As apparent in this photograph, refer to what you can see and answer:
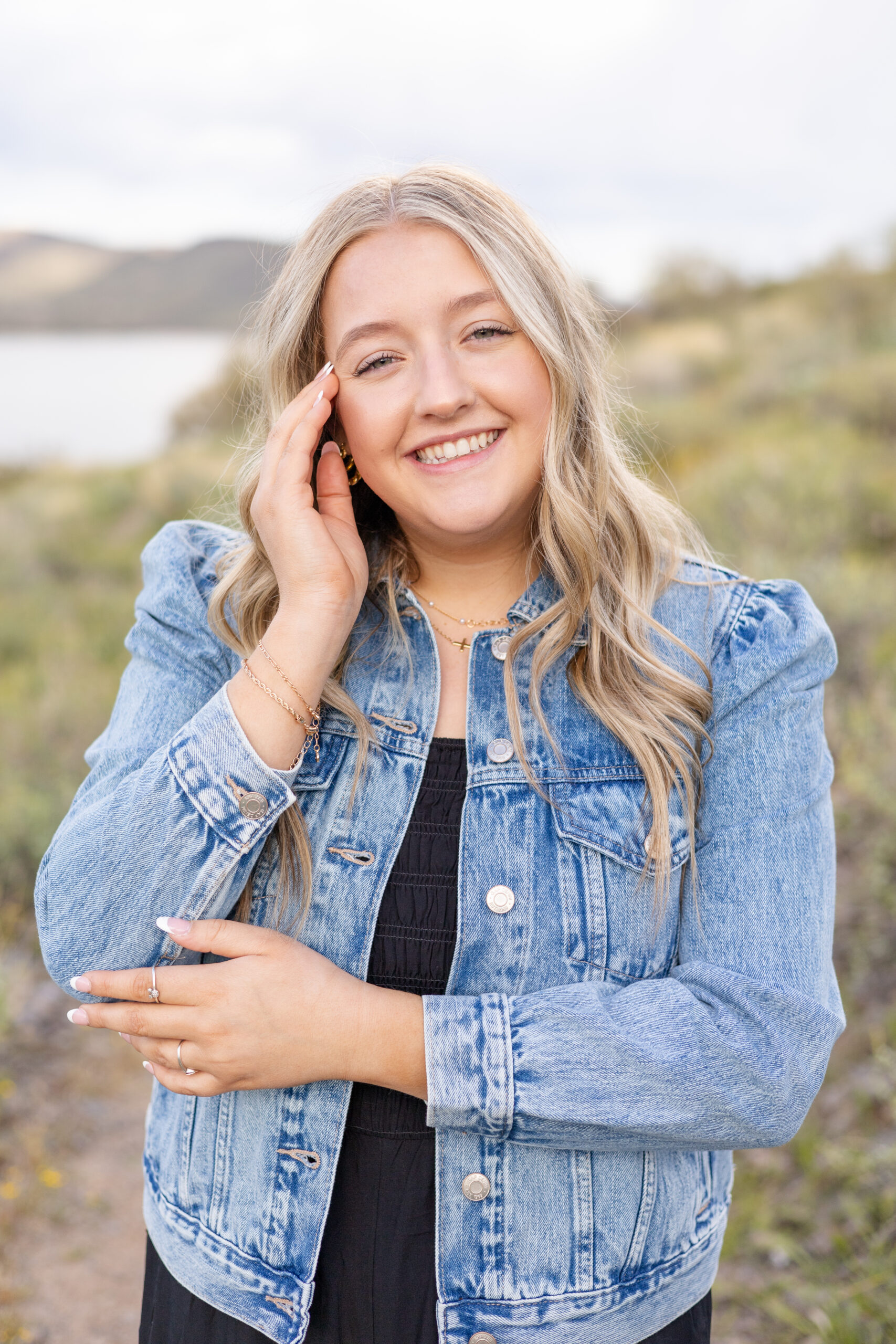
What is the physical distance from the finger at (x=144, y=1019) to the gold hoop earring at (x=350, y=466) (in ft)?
3.31

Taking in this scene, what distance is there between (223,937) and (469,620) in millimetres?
754

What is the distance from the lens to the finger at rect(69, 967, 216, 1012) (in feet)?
4.81

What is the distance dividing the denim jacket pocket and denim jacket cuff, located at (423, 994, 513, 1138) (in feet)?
0.69

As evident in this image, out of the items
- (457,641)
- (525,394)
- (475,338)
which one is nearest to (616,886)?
(457,641)

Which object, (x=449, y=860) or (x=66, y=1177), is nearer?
(x=449, y=860)

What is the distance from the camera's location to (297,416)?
182 centimetres

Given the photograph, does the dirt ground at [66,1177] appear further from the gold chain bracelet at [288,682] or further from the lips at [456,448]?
the lips at [456,448]

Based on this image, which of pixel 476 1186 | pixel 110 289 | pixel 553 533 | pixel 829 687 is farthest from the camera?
pixel 110 289

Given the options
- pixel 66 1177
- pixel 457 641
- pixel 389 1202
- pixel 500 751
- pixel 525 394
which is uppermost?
pixel 525 394

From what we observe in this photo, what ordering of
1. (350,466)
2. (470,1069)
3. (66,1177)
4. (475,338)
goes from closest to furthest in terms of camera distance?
(470,1069) < (475,338) < (350,466) < (66,1177)

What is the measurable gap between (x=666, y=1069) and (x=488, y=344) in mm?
1179

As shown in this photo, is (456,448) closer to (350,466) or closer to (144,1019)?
(350,466)

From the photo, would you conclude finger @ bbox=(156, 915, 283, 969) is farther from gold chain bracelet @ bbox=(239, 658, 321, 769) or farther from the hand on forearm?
gold chain bracelet @ bbox=(239, 658, 321, 769)

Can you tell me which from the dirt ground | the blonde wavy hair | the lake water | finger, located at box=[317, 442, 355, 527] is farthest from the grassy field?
the lake water
